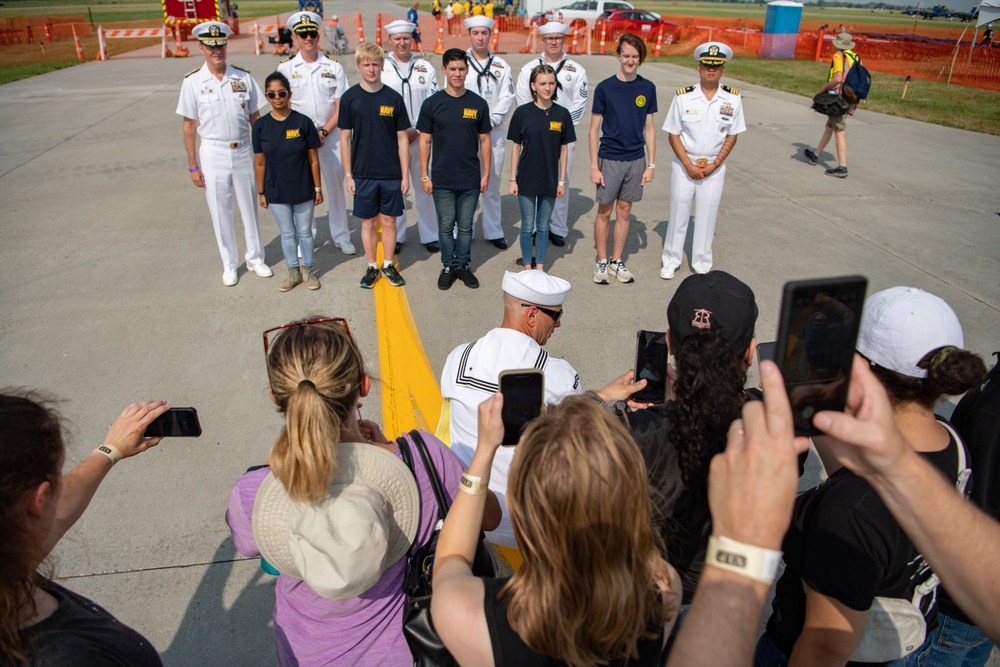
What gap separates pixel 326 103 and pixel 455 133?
174cm

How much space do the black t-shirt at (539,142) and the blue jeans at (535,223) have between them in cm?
8

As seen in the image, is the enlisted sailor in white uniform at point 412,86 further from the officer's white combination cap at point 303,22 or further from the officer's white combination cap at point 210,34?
the officer's white combination cap at point 210,34

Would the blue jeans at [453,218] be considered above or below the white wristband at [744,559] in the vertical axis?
below

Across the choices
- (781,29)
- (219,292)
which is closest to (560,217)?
(219,292)

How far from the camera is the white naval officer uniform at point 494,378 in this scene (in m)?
2.42

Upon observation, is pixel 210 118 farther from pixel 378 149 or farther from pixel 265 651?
pixel 265 651

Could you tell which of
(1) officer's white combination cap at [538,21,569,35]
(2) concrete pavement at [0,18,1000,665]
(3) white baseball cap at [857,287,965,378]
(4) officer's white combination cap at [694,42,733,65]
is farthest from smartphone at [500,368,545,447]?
(1) officer's white combination cap at [538,21,569,35]

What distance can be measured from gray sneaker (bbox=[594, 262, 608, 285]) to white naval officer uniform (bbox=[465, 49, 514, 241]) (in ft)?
4.37

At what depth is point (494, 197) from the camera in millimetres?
6773

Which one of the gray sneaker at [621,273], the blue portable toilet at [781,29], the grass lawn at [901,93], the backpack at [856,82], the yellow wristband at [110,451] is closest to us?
the yellow wristband at [110,451]

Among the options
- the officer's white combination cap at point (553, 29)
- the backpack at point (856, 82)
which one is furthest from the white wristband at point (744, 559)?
the backpack at point (856, 82)

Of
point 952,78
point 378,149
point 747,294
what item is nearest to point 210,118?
point 378,149

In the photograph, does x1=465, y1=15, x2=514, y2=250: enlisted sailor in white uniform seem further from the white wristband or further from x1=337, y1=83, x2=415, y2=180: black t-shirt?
the white wristband

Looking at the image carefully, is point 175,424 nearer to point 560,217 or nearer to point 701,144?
point 701,144
